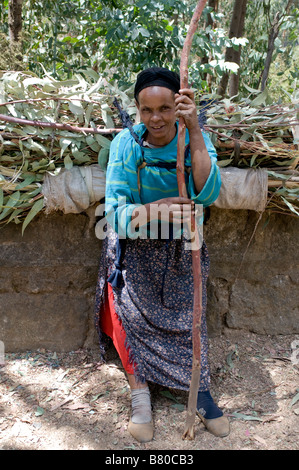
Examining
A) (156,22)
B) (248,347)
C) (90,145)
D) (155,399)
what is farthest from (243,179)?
(156,22)

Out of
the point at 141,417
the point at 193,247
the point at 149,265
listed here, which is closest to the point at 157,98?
the point at 193,247

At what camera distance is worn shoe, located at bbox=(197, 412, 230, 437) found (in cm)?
193

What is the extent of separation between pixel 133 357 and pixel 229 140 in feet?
4.13

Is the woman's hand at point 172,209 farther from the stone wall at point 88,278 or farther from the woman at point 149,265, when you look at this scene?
the stone wall at point 88,278

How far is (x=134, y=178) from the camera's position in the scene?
2002 mm

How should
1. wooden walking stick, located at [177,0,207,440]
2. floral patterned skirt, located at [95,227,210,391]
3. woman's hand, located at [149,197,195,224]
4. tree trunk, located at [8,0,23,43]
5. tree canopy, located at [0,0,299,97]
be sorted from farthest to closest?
tree trunk, located at [8,0,23,43] < tree canopy, located at [0,0,299,97] < floral patterned skirt, located at [95,227,210,391] < woman's hand, located at [149,197,195,224] < wooden walking stick, located at [177,0,207,440]

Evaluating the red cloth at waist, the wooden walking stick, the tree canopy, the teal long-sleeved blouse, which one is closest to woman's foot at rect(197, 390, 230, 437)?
the wooden walking stick

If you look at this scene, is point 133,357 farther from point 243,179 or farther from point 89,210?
point 243,179

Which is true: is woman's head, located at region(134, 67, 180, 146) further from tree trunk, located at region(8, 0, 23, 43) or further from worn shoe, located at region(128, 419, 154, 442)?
tree trunk, located at region(8, 0, 23, 43)

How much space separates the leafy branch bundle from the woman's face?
0.47 m

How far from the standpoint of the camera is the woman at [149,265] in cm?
187

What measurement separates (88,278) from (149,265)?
0.53 meters

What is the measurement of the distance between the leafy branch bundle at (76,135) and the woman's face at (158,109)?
1.54 ft

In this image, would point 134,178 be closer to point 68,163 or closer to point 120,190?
point 120,190
